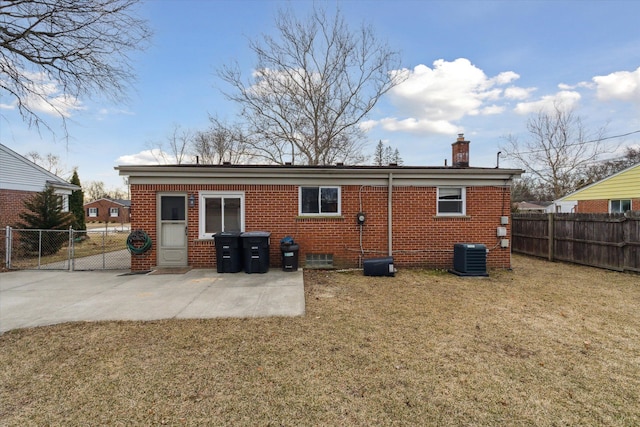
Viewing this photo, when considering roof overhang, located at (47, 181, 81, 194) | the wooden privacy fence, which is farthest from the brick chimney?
roof overhang, located at (47, 181, 81, 194)

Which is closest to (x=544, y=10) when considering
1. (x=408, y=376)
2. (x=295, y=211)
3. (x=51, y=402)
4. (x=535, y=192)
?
(x=295, y=211)

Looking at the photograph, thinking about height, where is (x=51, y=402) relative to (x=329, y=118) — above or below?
below

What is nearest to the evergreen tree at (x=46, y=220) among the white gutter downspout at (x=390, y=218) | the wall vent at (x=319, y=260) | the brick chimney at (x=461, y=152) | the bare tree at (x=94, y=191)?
the wall vent at (x=319, y=260)

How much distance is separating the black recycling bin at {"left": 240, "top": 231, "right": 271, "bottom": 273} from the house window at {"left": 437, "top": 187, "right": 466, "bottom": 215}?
5326mm

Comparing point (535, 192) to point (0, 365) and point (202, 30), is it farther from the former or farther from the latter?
point (0, 365)

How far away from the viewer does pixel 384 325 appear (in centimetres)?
464

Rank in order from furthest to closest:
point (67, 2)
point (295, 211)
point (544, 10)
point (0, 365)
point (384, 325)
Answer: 1. point (544, 10)
2. point (295, 211)
3. point (67, 2)
4. point (384, 325)
5. point (0, 365)

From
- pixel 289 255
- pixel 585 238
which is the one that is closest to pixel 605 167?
pixel 585 238

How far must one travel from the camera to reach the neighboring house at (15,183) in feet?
43.3

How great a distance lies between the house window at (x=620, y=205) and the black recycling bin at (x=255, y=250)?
18.6 metres

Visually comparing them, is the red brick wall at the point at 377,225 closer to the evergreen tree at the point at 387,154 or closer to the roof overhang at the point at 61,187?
the roof overhang at the point at 61,187

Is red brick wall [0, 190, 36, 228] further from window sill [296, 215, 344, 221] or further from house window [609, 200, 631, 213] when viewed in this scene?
house window [609, 200, 631, 213]

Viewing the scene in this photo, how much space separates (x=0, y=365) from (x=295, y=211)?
652cm

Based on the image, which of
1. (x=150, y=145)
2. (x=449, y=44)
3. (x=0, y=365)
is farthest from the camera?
(x=150, y=145)
